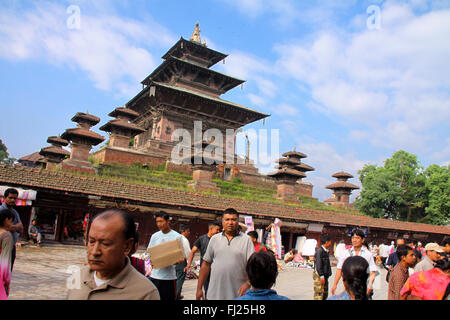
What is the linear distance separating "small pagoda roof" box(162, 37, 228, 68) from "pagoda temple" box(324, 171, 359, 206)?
56.1 ft

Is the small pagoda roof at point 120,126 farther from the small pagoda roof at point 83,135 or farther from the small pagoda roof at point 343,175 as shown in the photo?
the small pagoda roof at point 343,175

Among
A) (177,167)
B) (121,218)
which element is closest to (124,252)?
(121,218)

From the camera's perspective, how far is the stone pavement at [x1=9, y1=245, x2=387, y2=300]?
6686mm

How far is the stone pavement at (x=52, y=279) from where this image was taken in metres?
6.69

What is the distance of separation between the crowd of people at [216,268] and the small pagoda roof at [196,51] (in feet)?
94.0

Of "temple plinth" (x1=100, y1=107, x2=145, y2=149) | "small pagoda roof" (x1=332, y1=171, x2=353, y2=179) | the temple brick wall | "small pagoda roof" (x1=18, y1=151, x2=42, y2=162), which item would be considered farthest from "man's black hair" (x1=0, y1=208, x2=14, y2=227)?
"small pagoda roof" (x1=18, y1=151, x2=42, y2=162)

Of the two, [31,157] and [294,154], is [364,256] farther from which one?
[31,157]

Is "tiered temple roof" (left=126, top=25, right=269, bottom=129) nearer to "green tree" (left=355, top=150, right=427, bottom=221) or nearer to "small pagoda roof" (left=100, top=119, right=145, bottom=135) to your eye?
"small pagoda roof" (left=100, top=119, right=145, bottom=135)

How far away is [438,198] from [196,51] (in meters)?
29.1

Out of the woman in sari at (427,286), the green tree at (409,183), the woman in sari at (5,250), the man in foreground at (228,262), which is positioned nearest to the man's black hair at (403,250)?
the woman in sari at (427,286)

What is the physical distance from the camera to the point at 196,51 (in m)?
33.4

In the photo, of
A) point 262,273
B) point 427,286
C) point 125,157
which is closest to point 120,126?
point 125,157

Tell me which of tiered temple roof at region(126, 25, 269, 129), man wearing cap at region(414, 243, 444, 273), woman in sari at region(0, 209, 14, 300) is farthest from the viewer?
Result: tiered temple roof at region(126, 25, 269, 129)
